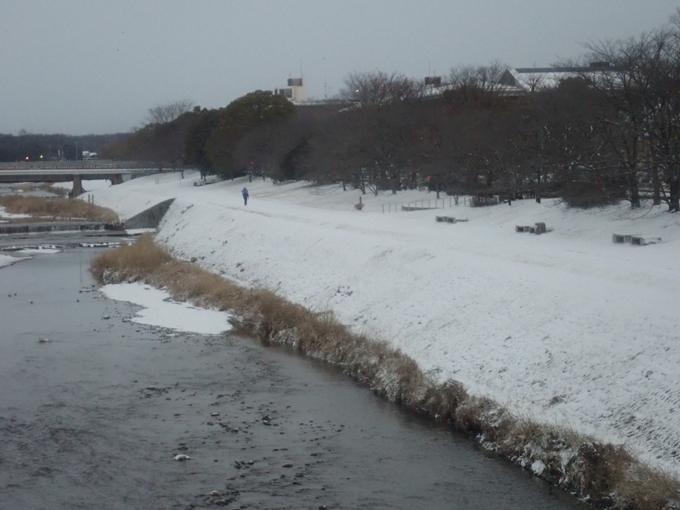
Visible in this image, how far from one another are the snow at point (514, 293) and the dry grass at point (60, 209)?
25.7 meters

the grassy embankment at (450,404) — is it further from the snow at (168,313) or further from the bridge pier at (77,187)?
the bridge pier at (77,187)

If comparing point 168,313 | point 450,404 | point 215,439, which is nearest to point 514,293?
point 450,404

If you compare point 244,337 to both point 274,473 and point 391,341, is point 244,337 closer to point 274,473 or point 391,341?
point 391,341

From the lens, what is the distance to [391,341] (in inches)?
795

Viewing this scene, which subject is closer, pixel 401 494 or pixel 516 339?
pixel 401 494

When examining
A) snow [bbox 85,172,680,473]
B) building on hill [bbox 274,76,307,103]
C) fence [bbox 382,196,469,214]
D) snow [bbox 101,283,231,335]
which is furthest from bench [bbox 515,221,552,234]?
building on hill [bbox 274,76,307,103]

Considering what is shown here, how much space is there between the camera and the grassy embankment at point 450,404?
11.6m

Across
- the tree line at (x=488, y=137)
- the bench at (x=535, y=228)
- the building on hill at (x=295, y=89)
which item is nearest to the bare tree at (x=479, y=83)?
the tree line at (x=488, y=137)

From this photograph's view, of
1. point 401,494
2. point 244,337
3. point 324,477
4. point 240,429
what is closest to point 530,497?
point 401,494

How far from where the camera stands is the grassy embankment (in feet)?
38.1

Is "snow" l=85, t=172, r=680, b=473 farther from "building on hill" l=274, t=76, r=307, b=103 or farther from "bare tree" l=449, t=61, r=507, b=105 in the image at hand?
"building on hill" l=274, t=76, r=307, b=103

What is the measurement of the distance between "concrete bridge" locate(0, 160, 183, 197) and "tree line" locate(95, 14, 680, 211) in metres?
15.7

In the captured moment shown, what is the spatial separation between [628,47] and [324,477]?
80.6 feet

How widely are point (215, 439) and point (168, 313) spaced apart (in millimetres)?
12787
